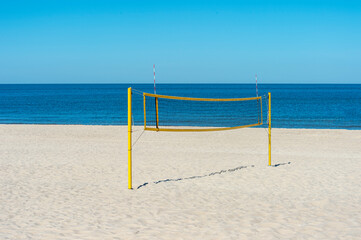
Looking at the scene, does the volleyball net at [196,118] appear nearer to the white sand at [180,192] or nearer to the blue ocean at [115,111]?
the white sand at [180,192]

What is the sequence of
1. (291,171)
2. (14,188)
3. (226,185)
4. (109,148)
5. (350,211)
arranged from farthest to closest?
(109,148) < (291,171) < (226,185) < (14,188) < (350,211)

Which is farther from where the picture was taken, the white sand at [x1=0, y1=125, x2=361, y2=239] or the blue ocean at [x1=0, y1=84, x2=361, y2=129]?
the blue ocean at [x1=0, y1=84, x2=361, y2=129]

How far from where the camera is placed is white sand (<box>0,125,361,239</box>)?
5129 millimetres

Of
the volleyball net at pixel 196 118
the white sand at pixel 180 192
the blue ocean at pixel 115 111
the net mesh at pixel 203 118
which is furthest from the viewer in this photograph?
the blue ocean at pixel 115 111

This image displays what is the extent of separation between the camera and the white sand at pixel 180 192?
16.8 ft

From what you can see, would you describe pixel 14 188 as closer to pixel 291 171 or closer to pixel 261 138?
pixel 291 171

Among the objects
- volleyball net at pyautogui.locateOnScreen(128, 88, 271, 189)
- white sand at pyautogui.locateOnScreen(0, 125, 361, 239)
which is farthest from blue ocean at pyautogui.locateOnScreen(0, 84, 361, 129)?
white sand at pyautogui.locateOnScreen(0, 125, 361, 239)

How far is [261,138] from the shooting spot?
15.9 metres

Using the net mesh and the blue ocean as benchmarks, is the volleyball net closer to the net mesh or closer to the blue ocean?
the net mesh

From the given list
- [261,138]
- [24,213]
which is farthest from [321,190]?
[261,138]

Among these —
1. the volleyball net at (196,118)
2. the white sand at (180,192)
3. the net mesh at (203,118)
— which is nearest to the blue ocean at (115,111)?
the net mesh at (203,118)

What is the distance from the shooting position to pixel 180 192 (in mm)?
7219

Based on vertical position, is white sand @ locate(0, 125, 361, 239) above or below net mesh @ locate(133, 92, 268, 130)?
above

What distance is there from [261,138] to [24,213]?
11588 mm
